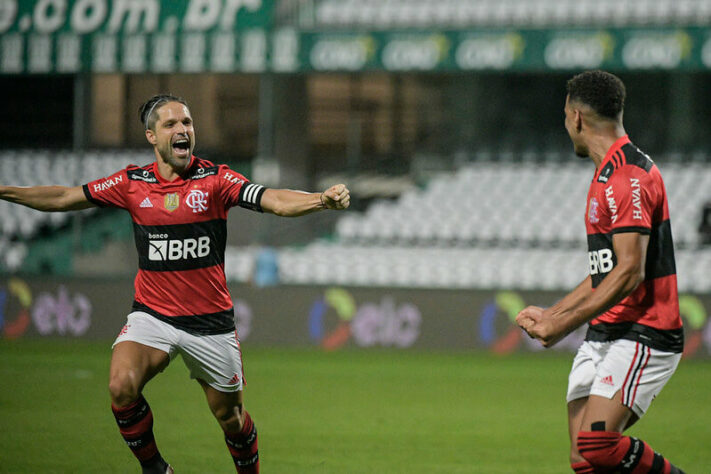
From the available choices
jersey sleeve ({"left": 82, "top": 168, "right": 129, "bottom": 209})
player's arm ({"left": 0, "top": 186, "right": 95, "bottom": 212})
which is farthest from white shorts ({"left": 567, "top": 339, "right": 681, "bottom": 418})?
player's arm ({"left": 0, "top": 186, "right": 95, "bottom": 212})

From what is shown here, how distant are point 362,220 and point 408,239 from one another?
1.97 meters

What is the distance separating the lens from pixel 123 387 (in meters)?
5.07

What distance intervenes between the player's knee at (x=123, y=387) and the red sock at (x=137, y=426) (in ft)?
0.19

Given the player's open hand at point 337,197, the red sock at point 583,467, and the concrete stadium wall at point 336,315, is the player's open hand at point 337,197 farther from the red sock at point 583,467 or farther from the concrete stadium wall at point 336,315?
the concrete stadium wall at point 336,315

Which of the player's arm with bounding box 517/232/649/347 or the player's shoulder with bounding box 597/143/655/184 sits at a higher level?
the player's shoulder with bounding box 597/143/655/184

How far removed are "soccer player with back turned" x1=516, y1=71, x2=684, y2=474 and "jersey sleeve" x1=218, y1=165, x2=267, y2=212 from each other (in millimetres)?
1799

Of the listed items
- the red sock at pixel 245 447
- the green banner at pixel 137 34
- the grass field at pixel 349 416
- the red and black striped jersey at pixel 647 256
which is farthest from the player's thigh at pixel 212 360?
the green banner at pixel 137 34

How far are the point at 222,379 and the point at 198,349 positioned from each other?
0.21m


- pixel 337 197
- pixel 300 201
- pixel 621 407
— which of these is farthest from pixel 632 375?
pixel 300 201

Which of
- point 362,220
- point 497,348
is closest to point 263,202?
point 497,348

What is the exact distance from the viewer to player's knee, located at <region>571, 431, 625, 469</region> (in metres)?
4.08

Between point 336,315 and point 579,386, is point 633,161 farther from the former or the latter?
point 336,315

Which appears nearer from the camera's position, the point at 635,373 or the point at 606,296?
the point at 606,296

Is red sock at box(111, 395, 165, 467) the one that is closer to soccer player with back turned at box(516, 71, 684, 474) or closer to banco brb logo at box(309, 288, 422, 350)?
soccer player with back turned at box(516, 71, 684, 474)
